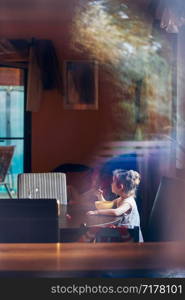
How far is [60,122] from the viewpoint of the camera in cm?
487

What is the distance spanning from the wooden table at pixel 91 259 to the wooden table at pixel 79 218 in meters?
1.03

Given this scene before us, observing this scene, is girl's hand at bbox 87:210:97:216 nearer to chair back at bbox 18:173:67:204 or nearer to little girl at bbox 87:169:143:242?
little girl at bbox 87:169:143:242

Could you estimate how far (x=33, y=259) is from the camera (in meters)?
0.76

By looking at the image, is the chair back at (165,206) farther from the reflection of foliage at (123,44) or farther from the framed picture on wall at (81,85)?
the framed picture on wall at (81,85)

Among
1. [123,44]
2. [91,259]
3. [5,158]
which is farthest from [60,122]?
[91,259]

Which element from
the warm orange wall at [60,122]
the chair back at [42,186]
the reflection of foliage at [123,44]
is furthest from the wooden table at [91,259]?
the warm orange wall at [60,122]

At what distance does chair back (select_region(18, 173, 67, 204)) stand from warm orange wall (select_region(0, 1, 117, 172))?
1943 millimetres

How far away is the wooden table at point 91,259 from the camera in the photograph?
67 cm

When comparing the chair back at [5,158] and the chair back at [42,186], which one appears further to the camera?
the chair back at [5,158]

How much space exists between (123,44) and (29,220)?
12.5 feet

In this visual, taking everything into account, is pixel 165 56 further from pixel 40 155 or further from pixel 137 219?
pixel 137 219

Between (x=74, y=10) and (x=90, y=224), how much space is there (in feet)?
10.7

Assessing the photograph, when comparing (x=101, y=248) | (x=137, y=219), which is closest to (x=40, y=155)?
(x=137, y=219)

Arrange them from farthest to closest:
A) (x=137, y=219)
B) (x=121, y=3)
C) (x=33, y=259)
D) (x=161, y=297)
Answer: (x=121, y=3) → (x=137, y=219) → (x=33, y=259) → (x=161, y=297)
